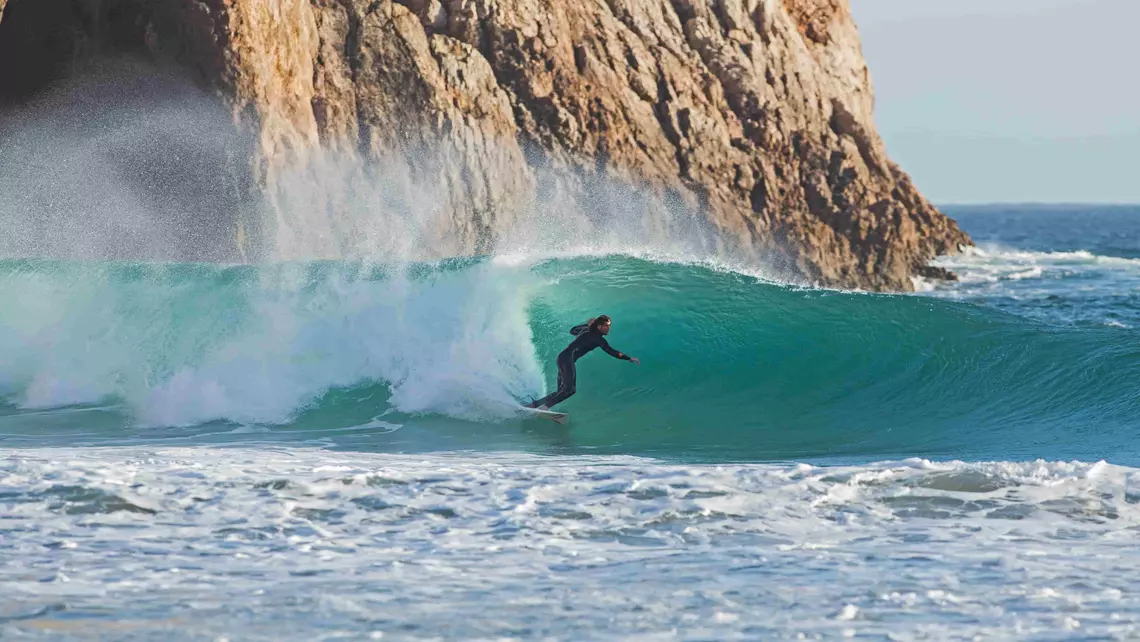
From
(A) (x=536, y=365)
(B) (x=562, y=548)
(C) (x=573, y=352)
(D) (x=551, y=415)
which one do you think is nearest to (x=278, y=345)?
(A) (x=536, y=365)

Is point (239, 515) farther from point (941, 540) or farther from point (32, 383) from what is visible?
point (32, 383)

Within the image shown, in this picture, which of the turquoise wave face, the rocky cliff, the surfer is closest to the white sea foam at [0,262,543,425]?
the turquoise wave face

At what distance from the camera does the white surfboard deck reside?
40.0ft

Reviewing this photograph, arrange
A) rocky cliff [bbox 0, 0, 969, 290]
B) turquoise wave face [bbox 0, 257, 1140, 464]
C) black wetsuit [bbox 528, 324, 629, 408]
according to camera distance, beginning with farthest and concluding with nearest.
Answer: rocky cliff [bbox 0, 0, 969, 290], black wetsuit [bbox 528, 324, 629, 408], turquoise wave face [bbox 0, 257, 1140, 464]

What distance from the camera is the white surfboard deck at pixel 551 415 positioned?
12.2m

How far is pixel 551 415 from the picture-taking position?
1223 centimetres

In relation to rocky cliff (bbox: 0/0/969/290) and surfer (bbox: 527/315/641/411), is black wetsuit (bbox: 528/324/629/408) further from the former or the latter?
rocky cliff (bbox: 0/0/969/290)

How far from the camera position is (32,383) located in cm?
1403

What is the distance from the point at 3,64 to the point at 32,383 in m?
10.7

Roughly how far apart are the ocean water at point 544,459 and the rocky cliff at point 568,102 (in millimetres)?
6306

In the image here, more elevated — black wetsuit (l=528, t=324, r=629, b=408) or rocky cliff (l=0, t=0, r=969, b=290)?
rocky cliff (l=0, t=0, r=969, b=290)

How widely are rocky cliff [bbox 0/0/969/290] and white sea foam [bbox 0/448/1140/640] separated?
14.1 m

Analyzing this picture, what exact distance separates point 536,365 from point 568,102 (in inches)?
583

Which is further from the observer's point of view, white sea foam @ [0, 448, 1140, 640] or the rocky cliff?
the rocky cliff
